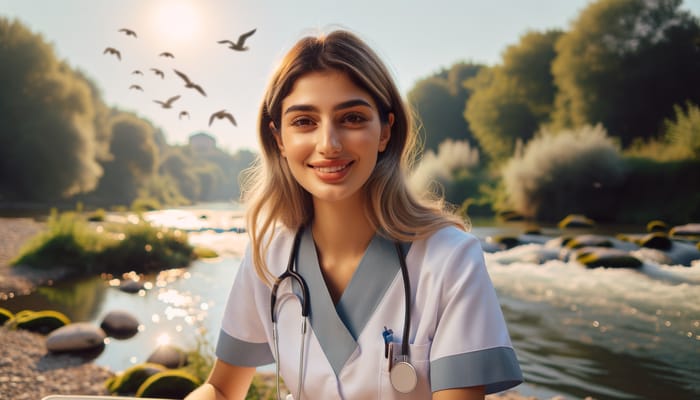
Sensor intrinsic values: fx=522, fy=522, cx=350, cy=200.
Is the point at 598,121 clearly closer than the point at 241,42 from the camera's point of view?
No

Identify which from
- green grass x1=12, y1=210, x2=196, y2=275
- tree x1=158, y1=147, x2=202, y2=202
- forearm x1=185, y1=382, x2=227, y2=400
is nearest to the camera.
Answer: forearm x1=185, y1=382, x2=227, y2=400

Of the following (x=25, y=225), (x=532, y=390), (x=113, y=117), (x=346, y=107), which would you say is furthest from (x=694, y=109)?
(x=113, y=117)

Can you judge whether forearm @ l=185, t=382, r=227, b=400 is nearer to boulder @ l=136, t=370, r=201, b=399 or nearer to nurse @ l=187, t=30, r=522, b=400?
nurse @ l=187, t=30, r=522, b=400

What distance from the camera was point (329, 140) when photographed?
113 cm

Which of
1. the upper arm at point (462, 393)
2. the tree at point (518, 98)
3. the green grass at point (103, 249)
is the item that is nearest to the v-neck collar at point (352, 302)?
the upper arm at point (462, 393)

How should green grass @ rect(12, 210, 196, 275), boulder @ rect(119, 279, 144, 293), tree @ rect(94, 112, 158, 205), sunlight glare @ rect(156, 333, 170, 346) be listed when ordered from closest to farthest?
sunlight glare @ rect(156, 333, 170, 346) < boulder @ rect(119, 279, 144, 293) < green grass @ rect(12, 210, 196, 275) < tree @ rect(94, 112, 158, 205)

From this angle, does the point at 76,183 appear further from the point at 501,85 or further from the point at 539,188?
the point at 501,85

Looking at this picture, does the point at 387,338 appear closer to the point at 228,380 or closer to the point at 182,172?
the point at 228,380

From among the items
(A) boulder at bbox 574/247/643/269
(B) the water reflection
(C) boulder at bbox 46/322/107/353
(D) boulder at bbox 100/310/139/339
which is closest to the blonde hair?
(C) boulder at bbox 46/322/107/353

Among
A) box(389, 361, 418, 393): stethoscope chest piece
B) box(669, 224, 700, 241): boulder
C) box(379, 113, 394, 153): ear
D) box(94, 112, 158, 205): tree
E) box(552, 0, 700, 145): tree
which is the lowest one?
box(389, 361, 418, 393): stethoscope chest piece

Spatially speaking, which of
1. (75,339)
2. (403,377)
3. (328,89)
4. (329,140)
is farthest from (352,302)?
(75,339)

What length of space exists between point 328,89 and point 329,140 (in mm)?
118

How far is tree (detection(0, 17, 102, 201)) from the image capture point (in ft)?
45.6

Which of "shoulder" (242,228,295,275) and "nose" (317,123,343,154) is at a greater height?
"nose" (317,123,343,154)
